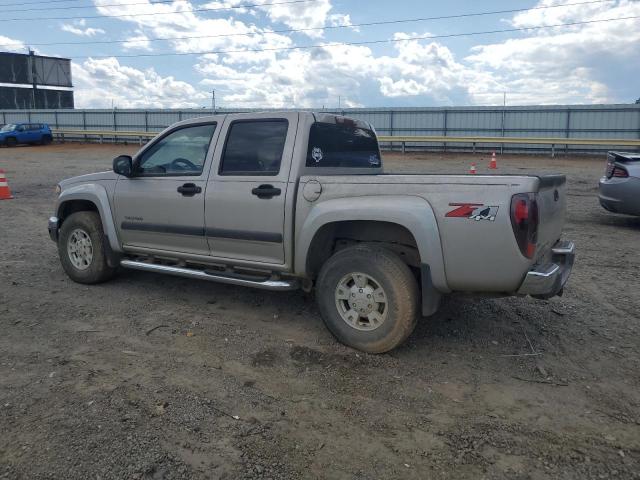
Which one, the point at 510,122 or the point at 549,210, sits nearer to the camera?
the point at 549,210

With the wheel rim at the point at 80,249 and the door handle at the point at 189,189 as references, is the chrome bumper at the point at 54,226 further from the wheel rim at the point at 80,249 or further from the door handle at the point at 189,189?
the door handle at the point at 189,189

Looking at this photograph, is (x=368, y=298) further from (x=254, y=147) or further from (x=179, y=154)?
(x=179, y=154)

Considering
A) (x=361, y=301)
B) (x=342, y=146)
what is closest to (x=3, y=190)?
(x=342, y=146)

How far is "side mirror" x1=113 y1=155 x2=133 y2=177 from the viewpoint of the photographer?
537 cm

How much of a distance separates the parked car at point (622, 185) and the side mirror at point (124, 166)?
754cm

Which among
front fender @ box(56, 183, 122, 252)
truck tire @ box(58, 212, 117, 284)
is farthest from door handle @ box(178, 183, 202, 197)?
truck tire @ box(58, 212, 117, 284)

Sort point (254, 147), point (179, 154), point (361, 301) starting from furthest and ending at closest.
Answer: point (179, 154) < point (254, 147) < point (361, 301)

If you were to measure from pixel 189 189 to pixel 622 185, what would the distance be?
716cm

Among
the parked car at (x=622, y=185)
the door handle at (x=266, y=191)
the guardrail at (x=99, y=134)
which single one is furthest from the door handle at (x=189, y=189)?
the guardrail at (x=99, y=134)

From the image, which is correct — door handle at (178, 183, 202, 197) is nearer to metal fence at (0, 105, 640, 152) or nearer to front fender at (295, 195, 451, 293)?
front fender at (295, 195, 451, 293)

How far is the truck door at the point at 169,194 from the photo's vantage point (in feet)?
16.5

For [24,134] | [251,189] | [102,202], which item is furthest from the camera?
[24,134]

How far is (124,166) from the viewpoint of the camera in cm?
537

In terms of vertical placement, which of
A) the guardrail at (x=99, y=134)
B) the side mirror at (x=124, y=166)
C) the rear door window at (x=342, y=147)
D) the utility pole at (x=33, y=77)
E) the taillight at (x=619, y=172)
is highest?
the utility pole at (x=33, y=77)
